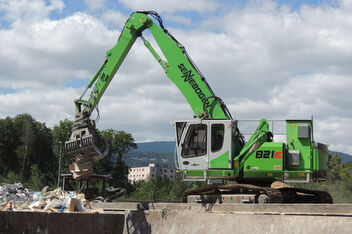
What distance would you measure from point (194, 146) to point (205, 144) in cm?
29

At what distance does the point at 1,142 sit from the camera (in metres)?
81.7

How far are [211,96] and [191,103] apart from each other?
585 millimetres

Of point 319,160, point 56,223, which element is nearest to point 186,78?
point 319,160

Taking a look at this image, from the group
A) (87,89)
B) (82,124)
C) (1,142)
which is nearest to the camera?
(82,124)

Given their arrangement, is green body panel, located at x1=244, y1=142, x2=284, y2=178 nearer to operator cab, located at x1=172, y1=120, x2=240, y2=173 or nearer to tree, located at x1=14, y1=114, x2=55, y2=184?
operator cab, located at x1=172, y1=120, x2=240, y2=173

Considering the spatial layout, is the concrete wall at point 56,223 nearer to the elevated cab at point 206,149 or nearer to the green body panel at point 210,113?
the elevated cab at point 206,149

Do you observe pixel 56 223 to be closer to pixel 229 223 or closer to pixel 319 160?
pixel 229 223

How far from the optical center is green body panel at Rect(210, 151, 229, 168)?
12.2 metres

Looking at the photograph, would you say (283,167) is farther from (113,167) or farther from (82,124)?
(113,167)

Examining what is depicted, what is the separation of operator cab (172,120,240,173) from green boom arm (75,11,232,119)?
1.28 m

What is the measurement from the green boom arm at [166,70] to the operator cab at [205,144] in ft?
4.20

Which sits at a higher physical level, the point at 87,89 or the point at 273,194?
the point at 87,89

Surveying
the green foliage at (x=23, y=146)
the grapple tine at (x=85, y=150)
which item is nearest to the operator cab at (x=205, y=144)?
the grapple tine at (x=85, y=150)

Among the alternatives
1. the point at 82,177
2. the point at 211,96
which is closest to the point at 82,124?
the point at 82,177
